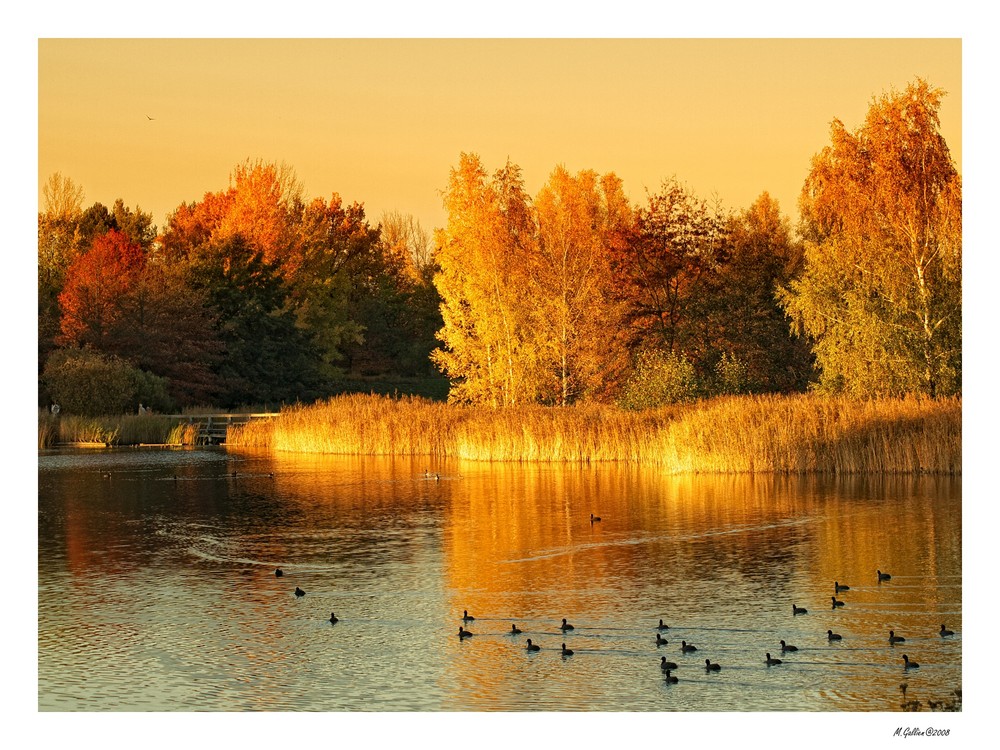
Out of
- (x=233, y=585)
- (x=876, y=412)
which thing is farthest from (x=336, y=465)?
(x=233, y=585)

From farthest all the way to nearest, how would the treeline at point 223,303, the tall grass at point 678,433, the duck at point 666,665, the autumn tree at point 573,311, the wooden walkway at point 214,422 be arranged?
1. the treeline at point 223,303
2. the wooden walkway at point 214,422
3. the autumn tree at point 573,311
4. the tall grass at point 678,433
5. the duck at point 666,665

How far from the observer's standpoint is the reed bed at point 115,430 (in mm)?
42656

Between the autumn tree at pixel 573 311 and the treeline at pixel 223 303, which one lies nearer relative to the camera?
the autumn tree at pixel 573 311

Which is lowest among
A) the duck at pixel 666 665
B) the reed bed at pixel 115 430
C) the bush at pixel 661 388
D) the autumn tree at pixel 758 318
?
the duck at pixel 666 665

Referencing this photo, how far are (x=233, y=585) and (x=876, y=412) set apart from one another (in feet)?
53.1

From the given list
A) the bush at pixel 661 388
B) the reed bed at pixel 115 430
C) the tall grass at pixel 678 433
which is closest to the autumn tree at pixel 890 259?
the tall grass at pixel 678 433

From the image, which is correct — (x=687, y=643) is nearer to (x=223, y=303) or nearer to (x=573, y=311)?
(x=573, y=311)

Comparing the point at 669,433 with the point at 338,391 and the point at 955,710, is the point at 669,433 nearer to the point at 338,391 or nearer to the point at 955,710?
the point at 955,710

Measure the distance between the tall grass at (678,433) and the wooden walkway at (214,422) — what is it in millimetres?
4813

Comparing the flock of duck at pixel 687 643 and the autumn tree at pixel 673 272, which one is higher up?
the autumn tree at pixel 673 272

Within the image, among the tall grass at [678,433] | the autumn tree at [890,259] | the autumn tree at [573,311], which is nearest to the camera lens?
the tall grass at [678,433]

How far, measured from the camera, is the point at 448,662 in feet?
39.3

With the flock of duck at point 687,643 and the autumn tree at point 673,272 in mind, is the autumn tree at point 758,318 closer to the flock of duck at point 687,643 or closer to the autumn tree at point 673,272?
the autumn tree at point 673,272

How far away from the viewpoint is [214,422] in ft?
154
